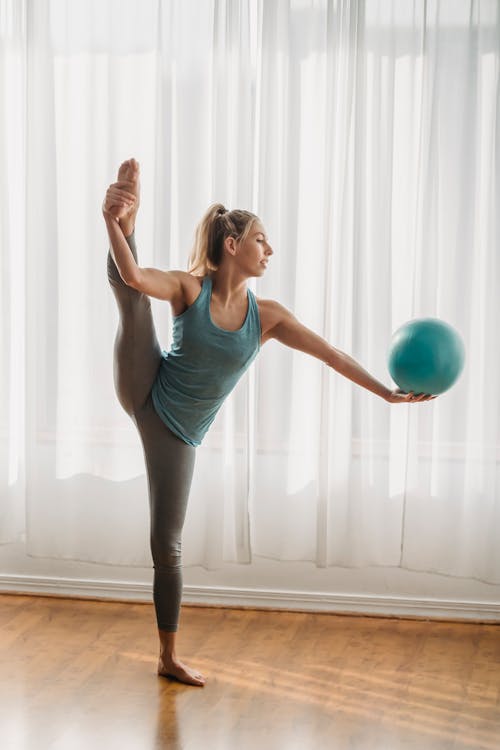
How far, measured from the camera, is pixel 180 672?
3.07 metres

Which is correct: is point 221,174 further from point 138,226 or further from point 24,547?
point 24,547

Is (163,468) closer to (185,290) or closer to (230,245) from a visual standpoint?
(185,290)

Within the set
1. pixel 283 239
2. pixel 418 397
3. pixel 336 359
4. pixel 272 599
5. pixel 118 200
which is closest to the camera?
pixel 118 200

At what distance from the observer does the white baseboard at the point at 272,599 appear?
3.73 meters

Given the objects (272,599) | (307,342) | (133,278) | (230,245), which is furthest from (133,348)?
(272,599)

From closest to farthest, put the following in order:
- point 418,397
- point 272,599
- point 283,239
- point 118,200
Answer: point 118,200 → point 418,397 → point 283,239 → point 272,599

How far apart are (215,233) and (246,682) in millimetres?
1410

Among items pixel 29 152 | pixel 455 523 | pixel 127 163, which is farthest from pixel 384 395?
pixel 29 152

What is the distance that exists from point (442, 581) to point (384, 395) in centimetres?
105

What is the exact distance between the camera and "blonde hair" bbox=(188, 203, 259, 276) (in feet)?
10.00

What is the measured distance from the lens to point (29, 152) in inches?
151

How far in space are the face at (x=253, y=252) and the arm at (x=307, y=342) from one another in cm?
16

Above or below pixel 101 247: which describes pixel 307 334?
below

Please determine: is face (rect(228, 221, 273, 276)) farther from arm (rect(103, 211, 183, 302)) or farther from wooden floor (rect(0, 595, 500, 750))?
wooden floor (rect(0, 595, 500, 750))
